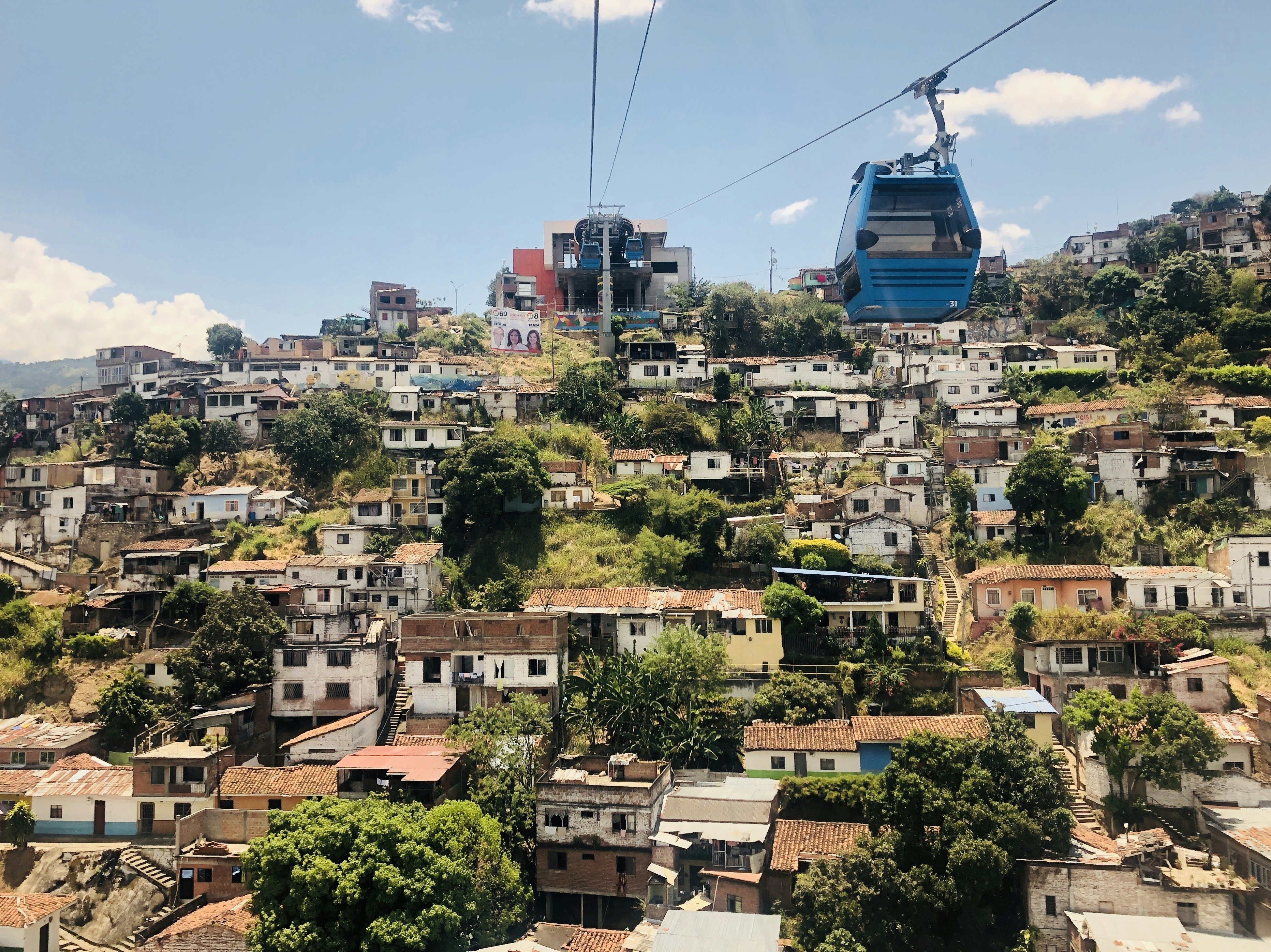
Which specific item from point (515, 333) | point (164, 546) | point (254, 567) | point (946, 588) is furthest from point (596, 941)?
point (515, 333)

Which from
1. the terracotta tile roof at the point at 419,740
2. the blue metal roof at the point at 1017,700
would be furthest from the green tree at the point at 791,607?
the terracotta tile roof at the point at 419,740

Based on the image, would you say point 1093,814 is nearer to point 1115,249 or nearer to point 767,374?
point 767,374

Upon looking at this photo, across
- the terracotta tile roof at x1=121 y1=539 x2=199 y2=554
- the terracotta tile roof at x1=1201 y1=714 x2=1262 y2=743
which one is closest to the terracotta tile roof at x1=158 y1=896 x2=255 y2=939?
the terracotta tile roof at x1=121 y1=539 x2=199 y2=554

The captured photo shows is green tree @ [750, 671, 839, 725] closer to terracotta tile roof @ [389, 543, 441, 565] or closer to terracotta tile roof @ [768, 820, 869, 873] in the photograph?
terracotta tile roof @ [768, 820, 869, 873]

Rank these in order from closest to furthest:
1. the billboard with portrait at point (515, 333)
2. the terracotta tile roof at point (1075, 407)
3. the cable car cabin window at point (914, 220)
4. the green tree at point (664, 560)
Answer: the cable car cabin window at point (914, 220)
the green tree at point (664, 560)
the terracotta tile roof at point (1075, 407)
the billboard with portrait at point (515, 333)

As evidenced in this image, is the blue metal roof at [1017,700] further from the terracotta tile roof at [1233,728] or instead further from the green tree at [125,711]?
the green tree at [125,711]

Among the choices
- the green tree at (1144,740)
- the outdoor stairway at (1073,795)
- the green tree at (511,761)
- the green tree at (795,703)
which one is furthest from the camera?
the green tree at (795,703)

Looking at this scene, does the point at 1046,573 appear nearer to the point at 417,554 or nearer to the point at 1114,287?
the point at 417,554

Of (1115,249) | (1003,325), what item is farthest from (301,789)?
(1115,249)
